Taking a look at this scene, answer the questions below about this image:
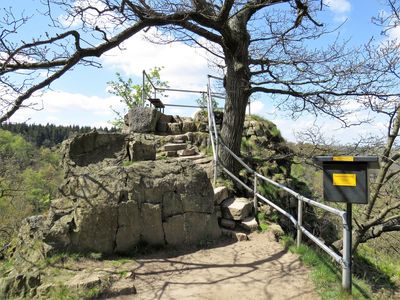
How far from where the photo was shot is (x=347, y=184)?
169 inches

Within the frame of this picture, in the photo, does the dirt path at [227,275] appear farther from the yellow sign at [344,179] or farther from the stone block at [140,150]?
the stone block at [140,150]

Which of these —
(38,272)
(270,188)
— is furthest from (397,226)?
(38,272)

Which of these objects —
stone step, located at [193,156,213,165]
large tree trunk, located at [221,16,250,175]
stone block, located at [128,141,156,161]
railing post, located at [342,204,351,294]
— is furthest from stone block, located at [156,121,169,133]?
railing post, located at [342,204,351,294]

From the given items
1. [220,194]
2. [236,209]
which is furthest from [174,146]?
[236,209]

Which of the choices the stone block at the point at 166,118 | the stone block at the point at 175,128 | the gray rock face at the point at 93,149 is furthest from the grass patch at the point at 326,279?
the stone block at the point at 166,118

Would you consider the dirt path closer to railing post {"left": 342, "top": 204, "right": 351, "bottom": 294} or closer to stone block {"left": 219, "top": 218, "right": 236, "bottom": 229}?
railing post {"left": 342, "top": 204, "right": 351, "bottom": 294}

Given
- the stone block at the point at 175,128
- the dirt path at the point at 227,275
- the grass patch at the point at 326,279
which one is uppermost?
the stone block at the point at 175,128

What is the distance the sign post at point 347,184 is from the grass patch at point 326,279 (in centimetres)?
20

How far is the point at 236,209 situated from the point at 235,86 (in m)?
3.33

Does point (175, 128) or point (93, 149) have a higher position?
point (175, 128)

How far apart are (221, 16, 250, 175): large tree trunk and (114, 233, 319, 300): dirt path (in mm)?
3414

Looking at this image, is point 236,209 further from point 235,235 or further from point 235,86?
point 235,86

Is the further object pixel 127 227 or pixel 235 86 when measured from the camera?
pixel 235 86

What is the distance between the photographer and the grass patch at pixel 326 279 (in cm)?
442
